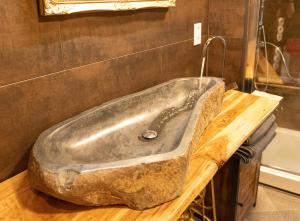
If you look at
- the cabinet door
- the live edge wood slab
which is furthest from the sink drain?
the cabinet door

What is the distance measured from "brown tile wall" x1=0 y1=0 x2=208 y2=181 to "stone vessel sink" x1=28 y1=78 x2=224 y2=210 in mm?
88

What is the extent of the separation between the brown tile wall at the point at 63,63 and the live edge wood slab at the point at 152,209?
13cm

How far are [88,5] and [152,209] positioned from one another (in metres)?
0.72

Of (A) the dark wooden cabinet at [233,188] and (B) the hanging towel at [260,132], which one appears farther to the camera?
(A) the dark wooden cabinet at [233,188]

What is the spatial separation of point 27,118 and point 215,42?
132cm

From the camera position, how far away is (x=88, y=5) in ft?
3.47

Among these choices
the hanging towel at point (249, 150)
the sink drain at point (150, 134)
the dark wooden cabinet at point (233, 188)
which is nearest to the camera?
the sink drain at point (150, 134)

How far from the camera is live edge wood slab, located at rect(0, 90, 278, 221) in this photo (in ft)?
2.54

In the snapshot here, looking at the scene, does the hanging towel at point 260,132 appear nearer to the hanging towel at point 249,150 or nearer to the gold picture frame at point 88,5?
the hanging towel at point 249,150

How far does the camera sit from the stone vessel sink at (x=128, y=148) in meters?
0.73

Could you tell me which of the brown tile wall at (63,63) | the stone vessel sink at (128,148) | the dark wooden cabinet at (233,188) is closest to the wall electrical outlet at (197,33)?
the brown tile wall at (63,63)

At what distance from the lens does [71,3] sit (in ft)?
3.29

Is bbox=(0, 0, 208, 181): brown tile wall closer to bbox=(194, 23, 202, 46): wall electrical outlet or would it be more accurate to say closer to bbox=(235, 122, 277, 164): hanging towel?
bbox=(194, 23, 202, 46): wall electrical outlet

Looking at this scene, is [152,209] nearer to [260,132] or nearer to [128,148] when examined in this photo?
Answer: [128,148]
